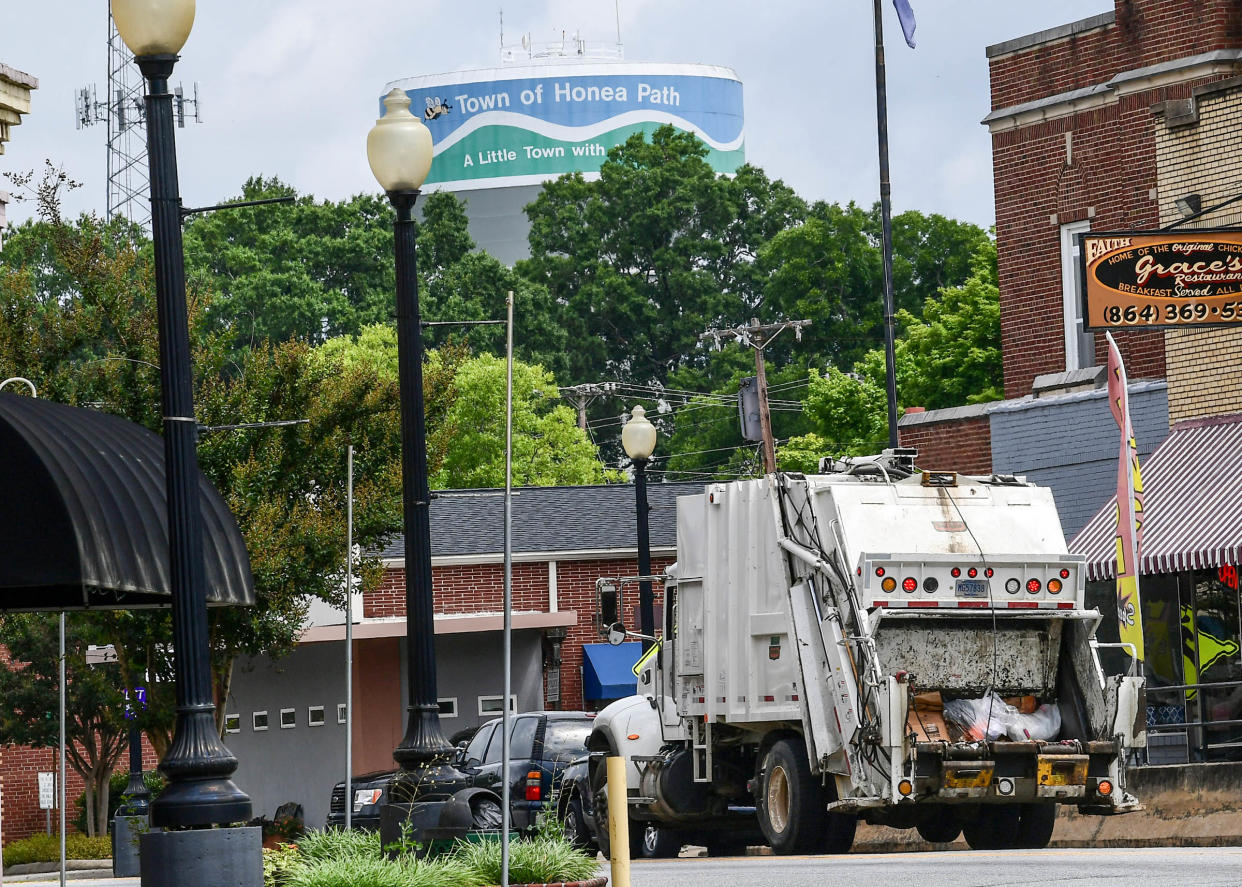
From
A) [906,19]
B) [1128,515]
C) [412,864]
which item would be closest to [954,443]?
[906,19]

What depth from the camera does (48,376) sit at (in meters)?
22.9

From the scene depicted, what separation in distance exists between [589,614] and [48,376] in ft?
54.3

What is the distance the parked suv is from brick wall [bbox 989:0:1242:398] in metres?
7.97

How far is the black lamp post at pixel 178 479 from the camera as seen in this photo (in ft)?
31.1

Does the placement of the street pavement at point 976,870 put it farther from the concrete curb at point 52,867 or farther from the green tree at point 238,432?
the concrete curb at point 52,867

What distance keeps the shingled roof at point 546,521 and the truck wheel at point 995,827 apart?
65.5ft

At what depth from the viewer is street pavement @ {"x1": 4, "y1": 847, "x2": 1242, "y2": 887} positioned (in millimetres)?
12969

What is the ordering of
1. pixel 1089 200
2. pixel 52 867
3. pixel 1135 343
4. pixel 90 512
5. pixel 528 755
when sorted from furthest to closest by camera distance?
pixel 52 867 → pixel 1089 200 → pixel 1135 343 → pixel 528 755 → pixel 90 512

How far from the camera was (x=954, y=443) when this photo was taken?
26.8m

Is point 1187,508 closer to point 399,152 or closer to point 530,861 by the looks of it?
point 399,152

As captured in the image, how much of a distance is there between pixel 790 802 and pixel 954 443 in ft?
36.4

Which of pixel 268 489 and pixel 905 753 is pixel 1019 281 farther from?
pixel 905 753

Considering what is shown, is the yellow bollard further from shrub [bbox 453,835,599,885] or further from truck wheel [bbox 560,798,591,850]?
truck wheel [bbox 560,798,591,850]

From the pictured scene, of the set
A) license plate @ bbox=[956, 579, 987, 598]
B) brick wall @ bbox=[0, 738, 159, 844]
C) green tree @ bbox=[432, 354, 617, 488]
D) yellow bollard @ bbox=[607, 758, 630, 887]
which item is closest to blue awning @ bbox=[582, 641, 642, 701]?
brick wall @ bbox=[0, 738, 159, 844]
